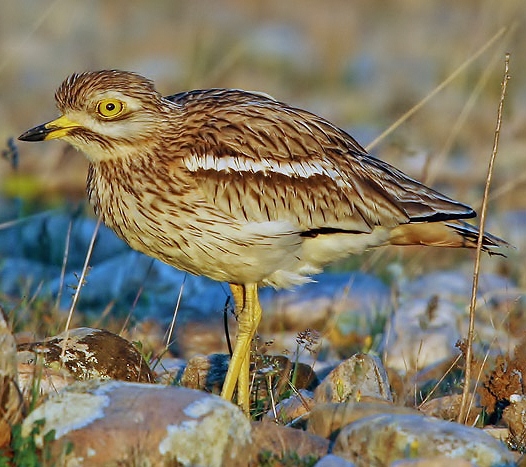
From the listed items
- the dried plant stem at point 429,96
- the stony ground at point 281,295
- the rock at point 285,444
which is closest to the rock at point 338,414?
the stony ground at point 281,295

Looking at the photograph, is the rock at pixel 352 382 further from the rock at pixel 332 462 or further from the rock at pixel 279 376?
the rock at pixel 332 462

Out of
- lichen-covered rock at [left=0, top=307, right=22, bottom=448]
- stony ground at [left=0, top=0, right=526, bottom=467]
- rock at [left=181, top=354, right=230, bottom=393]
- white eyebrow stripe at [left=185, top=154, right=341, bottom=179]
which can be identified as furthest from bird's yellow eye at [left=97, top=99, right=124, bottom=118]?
lichen-covered rock at [left=0, top=307, right=22, bottom=448]

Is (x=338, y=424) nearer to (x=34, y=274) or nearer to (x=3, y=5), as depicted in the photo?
(x=34, y=274)

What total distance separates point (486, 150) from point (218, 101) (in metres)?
6.90

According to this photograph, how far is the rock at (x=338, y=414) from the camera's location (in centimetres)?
402

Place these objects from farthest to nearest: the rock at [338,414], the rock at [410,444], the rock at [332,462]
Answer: the rock at [338,414]
the rock at [410,444]
the rock at [332,462]

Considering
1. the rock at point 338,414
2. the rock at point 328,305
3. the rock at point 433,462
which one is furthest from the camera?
the rock at point 328,305

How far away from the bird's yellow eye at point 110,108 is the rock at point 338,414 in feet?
5.53

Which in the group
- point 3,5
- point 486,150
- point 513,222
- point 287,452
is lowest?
point 287,452

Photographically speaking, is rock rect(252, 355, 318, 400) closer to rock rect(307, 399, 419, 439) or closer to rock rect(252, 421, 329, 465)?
rock rect(307, 399, 419, 439)

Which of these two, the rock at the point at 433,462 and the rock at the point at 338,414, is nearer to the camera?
the rock at the point at 433,462

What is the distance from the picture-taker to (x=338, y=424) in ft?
13.2

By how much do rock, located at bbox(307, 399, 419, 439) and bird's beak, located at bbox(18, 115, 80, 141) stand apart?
5.62 feet

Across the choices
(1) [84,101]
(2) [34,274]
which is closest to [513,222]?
(2) [34,274]
